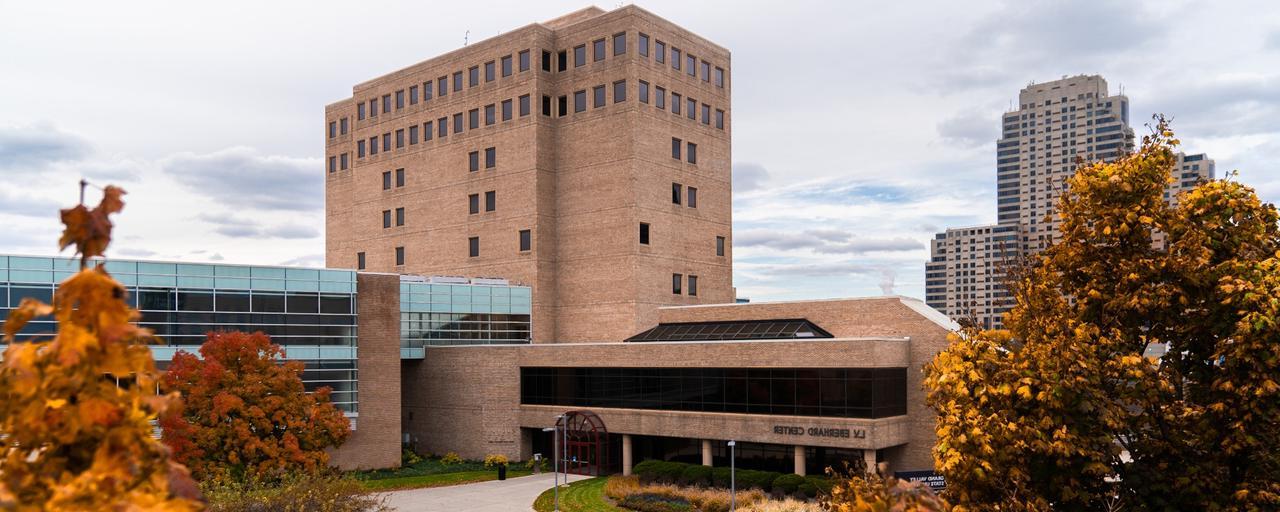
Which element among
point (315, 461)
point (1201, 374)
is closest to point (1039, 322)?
point (1201, 374)

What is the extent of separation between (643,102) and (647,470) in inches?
1002

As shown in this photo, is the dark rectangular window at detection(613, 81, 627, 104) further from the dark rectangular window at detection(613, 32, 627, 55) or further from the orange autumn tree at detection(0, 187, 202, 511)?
the orange autumn tree at detection(0, 187, 202, 511)

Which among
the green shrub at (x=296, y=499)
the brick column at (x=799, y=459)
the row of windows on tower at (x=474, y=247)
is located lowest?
the brick column at (x=799, y=459)

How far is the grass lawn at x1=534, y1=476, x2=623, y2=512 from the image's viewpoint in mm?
44188

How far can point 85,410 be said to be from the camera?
543 cm

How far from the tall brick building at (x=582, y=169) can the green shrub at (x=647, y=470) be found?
13360 millimetres

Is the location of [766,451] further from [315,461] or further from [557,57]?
[557,57]

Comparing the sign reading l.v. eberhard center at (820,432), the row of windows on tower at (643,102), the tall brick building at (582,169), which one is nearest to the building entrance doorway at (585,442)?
the tall brick building at (582,169)

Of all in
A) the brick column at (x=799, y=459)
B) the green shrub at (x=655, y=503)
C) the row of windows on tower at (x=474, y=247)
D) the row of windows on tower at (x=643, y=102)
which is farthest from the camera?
the row of windows on tower at (x=474, y=247)

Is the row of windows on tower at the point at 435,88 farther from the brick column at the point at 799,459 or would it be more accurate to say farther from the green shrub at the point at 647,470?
the brick column at the point at 799,459

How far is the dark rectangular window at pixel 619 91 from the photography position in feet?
209

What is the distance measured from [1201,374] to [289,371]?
3784 centimetres

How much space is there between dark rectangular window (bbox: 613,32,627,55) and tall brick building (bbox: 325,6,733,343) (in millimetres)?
106


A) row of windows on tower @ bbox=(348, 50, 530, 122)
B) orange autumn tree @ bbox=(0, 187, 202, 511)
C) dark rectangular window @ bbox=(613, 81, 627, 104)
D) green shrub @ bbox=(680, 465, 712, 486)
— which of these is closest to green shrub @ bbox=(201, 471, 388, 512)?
green shrub @ bbox=(680, 465, 712, 486)
